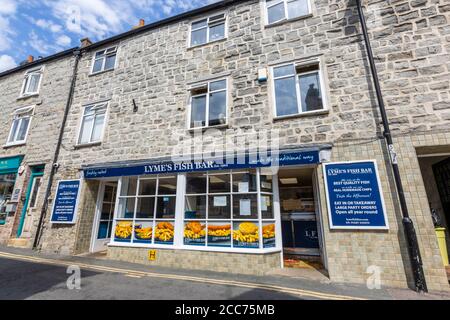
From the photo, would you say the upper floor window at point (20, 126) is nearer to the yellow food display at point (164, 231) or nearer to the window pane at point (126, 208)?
the window pane at point (126, 208)

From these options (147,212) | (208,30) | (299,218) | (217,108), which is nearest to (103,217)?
(147,212)

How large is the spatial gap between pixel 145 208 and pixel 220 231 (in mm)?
2981

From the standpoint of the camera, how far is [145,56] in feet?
31.7

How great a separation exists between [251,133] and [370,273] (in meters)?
4.59

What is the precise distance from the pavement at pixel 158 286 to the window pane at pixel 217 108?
15.2ft

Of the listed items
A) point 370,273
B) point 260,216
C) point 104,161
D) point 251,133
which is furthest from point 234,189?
point 104,161

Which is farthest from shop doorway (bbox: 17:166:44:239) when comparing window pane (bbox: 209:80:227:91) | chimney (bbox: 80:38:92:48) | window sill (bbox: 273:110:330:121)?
window sill (bbox: 273:110:330:121)

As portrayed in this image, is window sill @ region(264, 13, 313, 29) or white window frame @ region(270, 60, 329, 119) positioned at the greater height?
window sill @ region(264, 13, 313, 29)

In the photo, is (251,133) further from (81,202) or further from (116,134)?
(81,202)

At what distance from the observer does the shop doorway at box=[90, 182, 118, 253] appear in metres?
8.95

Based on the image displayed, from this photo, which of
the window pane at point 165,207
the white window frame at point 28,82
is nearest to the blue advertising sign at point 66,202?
the window pane at point 165,207

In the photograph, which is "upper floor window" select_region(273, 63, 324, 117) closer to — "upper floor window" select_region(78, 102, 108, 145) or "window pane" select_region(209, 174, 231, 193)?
"window pane" select_region(209, 174, 231, 193)

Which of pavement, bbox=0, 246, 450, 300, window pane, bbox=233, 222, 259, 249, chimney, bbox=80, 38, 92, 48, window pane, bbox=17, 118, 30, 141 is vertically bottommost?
pavement, bbox=0, 246, 450, 300

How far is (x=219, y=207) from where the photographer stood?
6754 millimetres
